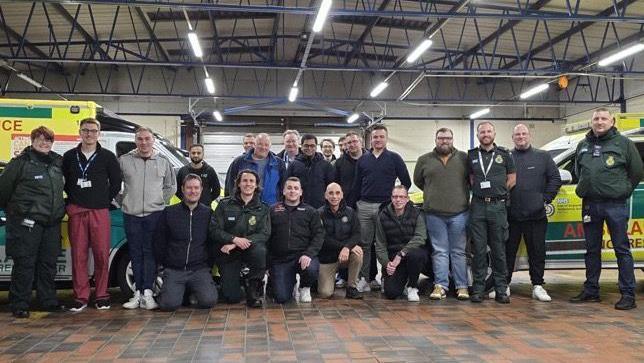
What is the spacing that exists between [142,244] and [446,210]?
3351mm

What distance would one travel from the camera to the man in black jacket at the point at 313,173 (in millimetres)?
6785

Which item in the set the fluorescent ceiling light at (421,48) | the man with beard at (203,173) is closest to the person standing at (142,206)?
the man with beard at (203,173)

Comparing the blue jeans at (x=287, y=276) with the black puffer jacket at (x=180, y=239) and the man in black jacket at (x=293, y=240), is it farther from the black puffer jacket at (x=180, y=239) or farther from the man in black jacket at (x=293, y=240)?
the black puffer jacket at (x=180, y=239)

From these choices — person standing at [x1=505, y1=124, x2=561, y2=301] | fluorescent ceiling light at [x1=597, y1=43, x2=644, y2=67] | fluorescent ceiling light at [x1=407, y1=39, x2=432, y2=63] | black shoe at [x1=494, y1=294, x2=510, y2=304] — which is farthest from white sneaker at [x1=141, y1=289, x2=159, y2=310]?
fluorescent ceiling light at [x1=597, y1=43, x2=644, y2=67]

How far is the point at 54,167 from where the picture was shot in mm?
5594

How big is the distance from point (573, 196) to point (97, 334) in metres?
5.37

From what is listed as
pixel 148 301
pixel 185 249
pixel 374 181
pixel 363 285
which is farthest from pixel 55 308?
pixel 374 181

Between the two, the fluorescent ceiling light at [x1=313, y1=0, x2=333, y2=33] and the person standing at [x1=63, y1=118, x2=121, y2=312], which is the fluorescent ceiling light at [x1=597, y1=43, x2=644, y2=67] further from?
the person standing at [x1=63, y1=118, x2=121, y2=312]

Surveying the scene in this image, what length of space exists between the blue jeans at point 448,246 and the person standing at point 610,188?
4.32ft

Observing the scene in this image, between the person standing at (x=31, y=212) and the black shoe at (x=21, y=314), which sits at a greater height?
the person standing at (x=31, y=212)

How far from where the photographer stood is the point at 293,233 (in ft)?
20.2

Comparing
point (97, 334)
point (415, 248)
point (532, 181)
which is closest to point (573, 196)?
point (532, 181)

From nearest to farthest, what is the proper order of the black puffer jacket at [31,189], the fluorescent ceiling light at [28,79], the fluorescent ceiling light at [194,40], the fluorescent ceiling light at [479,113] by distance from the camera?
the black puffer jacket at [31,189] → the fluorescent ceiling light at [194,40] → the fluorescent ceiling light at [28,79] → the fluorescent ceiling light at [479,113]

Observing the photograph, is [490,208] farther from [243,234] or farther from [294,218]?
[243,234]
